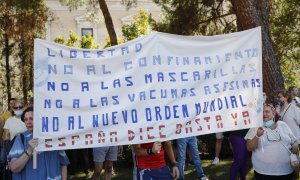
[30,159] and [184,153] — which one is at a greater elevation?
[30,159]

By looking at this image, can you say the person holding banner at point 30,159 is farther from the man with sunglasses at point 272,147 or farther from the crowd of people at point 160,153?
the man with sunglasses at point 272,147

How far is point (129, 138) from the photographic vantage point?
176 inches

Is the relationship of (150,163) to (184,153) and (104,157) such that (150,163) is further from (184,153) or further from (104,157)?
(184,153)

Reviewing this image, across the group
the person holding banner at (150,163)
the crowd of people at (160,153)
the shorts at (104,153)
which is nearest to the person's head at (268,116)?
the crowd of people at (160,153)

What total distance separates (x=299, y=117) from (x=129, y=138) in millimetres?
3743

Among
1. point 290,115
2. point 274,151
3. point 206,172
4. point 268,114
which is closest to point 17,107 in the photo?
point 268,114

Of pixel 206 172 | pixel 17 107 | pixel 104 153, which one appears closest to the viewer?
pixel 17 107

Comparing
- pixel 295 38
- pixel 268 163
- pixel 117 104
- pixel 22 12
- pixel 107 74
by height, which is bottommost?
pixel 268 163

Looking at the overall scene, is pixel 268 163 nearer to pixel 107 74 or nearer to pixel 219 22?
pixel 107 74

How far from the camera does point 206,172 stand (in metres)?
9.16

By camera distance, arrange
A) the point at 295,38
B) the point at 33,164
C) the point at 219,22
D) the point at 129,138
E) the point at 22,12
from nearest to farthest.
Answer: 1. the point at 33,164
2. the point at 129,138
3. the point at 219,22
4. the point at 22,12
5. the point at 295,38

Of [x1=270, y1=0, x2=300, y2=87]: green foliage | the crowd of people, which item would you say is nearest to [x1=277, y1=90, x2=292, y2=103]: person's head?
the crowd of people

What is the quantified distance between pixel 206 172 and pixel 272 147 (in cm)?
425

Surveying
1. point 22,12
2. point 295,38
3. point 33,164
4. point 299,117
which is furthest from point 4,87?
point 33,164
